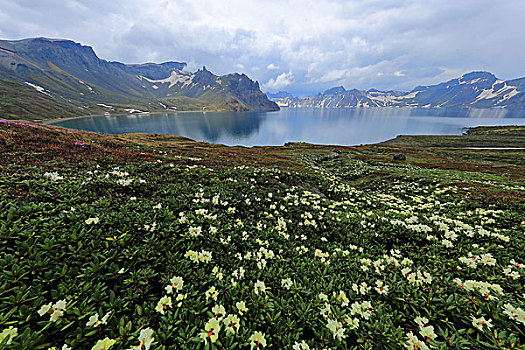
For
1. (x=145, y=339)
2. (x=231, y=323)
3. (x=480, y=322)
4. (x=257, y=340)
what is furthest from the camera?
(x=480, y=322)

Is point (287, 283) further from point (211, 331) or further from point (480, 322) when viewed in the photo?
point (480, 322)

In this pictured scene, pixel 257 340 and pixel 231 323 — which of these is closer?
pixel 257 340

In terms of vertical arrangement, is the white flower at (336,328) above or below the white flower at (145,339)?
below

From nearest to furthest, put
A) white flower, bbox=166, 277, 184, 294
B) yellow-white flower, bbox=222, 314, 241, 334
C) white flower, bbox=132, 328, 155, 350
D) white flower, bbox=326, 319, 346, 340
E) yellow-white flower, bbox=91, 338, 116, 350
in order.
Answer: yellow-white flower, bbox=91, 338, 116, 350 → white flower, bbox=132, 328, 155, 350 → yellow-white flower, bbox=222, 314, 241, 334 → white flower, bbox=326, 319, 346, 340 → white flower, bbox=166, 277, 184, 294

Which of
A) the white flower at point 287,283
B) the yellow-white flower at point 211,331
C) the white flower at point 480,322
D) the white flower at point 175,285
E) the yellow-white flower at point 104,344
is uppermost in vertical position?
the yellow-white flower at point 104,344

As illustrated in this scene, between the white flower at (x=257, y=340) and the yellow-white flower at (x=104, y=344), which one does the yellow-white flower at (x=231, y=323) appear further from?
the yellow-white flower at (x=104, y=344)

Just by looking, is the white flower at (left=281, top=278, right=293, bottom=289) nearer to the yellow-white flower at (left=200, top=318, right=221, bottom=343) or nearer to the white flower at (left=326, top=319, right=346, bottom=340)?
the white flower at (left=326, top=319, right=346, bottom=340)

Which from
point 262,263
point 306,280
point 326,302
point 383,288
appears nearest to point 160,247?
point 262,263

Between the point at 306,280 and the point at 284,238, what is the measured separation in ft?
5.90

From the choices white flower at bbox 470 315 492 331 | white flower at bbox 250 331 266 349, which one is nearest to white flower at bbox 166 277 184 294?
white flower at bbox 250 331 266 349

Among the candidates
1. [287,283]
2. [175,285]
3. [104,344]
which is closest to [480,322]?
[287,283]

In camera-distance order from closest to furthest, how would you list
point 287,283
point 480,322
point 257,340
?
point 257,340 < point 480,322 < point 287,283

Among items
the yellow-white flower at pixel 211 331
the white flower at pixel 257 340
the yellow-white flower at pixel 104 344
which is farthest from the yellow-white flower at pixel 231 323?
the yellow-white flower at pixel 104 344

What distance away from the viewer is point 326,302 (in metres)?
3.87
